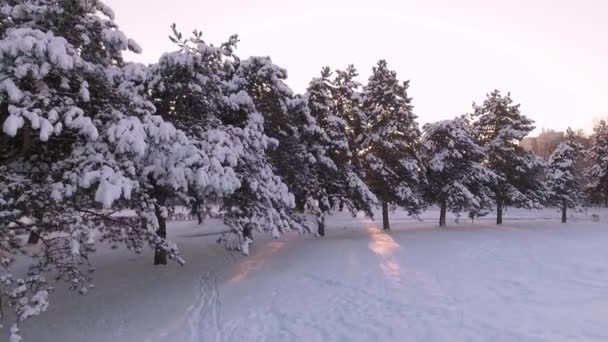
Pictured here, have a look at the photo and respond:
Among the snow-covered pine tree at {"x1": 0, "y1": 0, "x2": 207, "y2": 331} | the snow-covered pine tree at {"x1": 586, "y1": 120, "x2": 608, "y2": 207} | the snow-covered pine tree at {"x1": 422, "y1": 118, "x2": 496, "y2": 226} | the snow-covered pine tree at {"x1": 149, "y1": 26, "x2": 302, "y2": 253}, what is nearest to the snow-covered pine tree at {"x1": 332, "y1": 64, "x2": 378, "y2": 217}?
the snow-covered pine tree at {"x1": 422, "y1": 118, "x2": 496, "y2": 226}

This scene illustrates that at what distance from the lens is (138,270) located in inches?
563

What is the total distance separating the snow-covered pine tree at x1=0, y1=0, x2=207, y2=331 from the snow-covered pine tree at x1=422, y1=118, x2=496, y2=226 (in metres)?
20.8

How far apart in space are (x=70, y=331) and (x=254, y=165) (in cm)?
578

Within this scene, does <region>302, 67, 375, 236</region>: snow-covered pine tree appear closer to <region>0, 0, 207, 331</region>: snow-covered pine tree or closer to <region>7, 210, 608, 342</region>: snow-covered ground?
<region>7, 210, 608, 342</region>: snow-covered ground

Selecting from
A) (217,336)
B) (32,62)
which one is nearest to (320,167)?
(217,336)

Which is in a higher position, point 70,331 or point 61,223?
point 61,223

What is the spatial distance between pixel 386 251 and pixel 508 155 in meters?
17.7

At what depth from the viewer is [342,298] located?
1049 cm

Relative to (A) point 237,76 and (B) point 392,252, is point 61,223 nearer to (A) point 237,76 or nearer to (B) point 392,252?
(A) point 237,76

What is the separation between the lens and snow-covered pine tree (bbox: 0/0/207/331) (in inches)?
244

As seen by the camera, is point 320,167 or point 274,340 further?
point 320,167

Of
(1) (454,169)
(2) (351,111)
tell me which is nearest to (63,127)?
(2) (351,111)

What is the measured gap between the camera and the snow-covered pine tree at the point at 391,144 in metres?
24.1

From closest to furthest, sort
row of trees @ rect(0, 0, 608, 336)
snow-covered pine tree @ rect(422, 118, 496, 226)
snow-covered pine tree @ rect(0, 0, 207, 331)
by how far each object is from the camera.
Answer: snow-covered pine tree @ rect(0, 0, 207, 331) → row of trees @ rect(0, 0, 608, 336) → snow-covered pine tree @ rect(422, 118, 496, 226)
